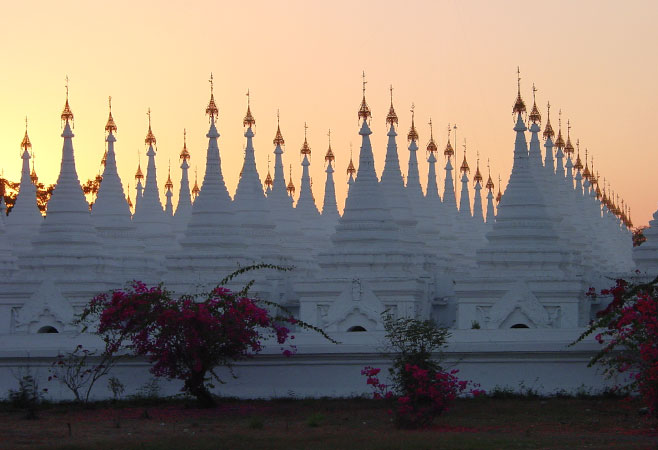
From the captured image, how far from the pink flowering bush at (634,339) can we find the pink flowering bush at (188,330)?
7380 mm

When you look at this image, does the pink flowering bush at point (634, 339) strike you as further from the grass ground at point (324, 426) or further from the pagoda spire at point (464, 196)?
the pagoda spire at point (464, 196)

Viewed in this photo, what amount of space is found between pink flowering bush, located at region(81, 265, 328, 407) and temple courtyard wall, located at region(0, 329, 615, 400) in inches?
58.1

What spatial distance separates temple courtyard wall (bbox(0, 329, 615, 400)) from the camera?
1323 inches

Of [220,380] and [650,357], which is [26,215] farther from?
[650,357]

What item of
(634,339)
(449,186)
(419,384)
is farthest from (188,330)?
(449,186)

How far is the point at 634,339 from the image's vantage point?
29594 millimetres

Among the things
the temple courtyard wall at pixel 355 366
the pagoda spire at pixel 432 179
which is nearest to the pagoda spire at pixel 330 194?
the pagoda spire at pixel 432 179

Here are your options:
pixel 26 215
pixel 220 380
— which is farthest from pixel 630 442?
pixel 26 215

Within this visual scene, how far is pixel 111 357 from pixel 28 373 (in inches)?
90.3

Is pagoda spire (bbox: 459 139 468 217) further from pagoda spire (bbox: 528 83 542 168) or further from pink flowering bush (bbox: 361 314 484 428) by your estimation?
pink flowering bush (bbox: 361 314 484 428)

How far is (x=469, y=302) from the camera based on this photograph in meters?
40.8

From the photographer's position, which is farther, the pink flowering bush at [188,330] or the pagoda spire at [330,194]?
the pagoda spire at [330,194]

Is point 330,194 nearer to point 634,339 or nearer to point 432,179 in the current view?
point 432,179

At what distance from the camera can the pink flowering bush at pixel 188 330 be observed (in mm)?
31406
